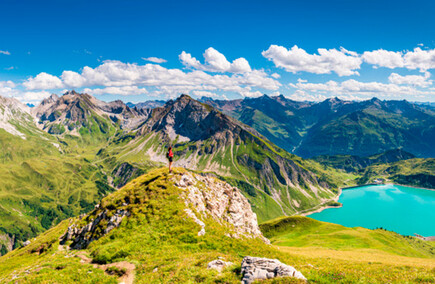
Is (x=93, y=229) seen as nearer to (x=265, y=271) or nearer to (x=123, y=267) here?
(x=123, y=267)

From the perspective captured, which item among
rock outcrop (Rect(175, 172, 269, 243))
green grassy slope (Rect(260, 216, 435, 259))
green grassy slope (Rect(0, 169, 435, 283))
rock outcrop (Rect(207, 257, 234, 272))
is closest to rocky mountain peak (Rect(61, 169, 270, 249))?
rock outcrop (Rect(175, 172, 269, 243))

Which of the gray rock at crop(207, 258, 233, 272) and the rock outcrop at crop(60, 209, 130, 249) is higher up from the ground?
the gray rock at crop(207, 258, 233, 272)

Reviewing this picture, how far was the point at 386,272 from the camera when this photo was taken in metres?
22.5

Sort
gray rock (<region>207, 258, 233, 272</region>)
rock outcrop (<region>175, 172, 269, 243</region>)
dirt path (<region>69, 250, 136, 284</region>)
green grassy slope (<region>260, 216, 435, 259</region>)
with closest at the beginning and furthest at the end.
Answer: gray rock (<region>207, 258, 233, 272</region>)
dirt path (<region>69, 250, 136, 284</region>)
rock outcrop (<region>175, 172, 269, 243</region>)
green grassy slope (<region>260, 216, 435, 259</region>)

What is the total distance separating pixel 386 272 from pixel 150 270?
26.0m

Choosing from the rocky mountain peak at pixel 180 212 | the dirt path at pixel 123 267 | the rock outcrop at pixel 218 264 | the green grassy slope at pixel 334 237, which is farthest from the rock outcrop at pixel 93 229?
the green grassy slope at pixel 334 237

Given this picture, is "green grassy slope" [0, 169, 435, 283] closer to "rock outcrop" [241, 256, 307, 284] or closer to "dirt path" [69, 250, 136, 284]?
"dirt path" [69, 250, 136, 284]

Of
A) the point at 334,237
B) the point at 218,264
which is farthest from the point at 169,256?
Result: the point at 334,237

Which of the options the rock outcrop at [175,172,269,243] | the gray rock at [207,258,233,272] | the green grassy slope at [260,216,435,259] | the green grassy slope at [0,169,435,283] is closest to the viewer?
the green grassy slope at [0,169,435,283]

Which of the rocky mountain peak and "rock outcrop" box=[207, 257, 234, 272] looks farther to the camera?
the rocky mountain peak

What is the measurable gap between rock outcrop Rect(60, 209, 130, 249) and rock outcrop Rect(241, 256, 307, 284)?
92.9ft

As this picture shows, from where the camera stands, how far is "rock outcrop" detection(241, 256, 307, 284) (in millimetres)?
18661

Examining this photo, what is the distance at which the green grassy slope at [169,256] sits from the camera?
21.1 m

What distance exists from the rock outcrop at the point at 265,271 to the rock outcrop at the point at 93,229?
2830 cm
